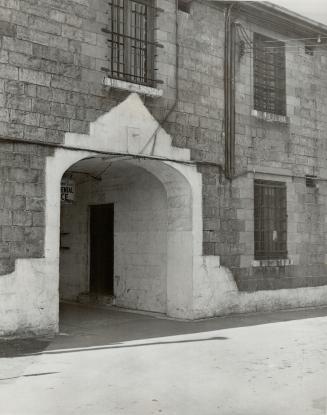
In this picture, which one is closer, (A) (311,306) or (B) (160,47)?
(B) (160,47)

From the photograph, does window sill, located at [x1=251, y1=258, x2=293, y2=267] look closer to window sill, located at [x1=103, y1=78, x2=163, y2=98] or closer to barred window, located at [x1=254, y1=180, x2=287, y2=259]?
barred window, located at [x1=254, y1=180, x2=287, y2=259]

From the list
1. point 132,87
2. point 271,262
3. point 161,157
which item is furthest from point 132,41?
point 271,262

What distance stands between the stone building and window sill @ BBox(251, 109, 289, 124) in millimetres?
35

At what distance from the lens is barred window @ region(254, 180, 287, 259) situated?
12.1 meters

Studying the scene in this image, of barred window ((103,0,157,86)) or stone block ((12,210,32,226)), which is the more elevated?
barred window ((103,0,157,86))

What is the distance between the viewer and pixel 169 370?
6.47 metres

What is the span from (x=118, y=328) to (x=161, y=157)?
309cm

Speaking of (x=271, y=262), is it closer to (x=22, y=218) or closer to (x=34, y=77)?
(x=22, y=218)

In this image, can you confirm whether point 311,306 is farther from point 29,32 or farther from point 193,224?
point 29,32

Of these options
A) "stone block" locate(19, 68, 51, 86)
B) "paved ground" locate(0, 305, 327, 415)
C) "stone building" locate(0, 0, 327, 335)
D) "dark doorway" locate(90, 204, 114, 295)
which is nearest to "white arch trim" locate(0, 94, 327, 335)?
"stone building" locate(0, 0, 327, 335)

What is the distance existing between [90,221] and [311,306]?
18.1ft

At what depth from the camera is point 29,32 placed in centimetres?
857

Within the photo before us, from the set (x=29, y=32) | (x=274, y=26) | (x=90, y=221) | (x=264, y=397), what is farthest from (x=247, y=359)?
(x=274, y=26)

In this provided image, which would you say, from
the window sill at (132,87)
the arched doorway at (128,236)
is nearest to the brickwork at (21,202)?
the arched doorway at (128,236)
